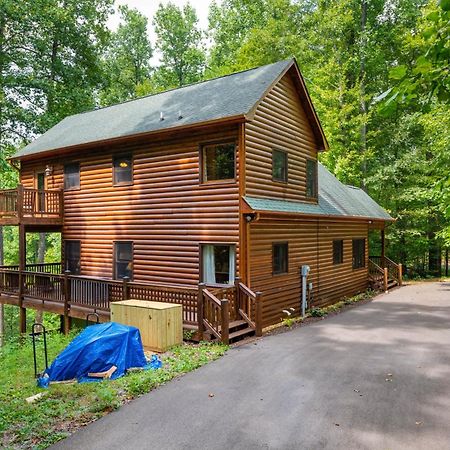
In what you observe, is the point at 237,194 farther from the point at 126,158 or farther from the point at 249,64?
the point at 249,64

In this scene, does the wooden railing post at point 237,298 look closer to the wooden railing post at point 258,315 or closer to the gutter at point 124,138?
the wooden railing post at point 258,315

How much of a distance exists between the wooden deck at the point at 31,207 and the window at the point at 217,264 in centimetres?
715

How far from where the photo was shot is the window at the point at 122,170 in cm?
1452

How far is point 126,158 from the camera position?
14.6 m

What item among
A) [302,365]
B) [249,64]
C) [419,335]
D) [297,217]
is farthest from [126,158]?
[249,64]

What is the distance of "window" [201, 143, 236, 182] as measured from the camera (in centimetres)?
1227

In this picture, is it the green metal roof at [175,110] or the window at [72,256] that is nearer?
the green metal roof at [175,110]

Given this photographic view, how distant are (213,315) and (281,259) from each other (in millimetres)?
4167

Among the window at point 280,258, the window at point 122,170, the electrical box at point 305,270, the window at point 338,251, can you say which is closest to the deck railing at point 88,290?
the window at point 280,258

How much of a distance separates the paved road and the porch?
1.10 metres

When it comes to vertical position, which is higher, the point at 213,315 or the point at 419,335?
the point at 213,315

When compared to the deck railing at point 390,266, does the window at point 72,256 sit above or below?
above

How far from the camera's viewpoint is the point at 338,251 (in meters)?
17.8

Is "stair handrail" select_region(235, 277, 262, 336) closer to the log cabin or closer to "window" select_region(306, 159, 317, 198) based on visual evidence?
the log cabin
